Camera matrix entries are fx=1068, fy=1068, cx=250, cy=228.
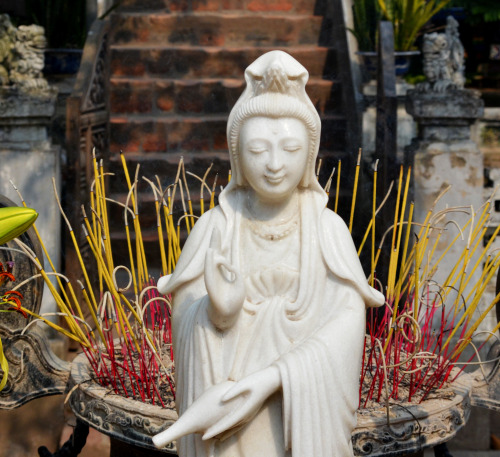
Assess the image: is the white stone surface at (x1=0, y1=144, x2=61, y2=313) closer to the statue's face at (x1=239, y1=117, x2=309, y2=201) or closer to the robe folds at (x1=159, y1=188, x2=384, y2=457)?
the robe folds at (x1=159, y1=188, x2=384, y2=457)

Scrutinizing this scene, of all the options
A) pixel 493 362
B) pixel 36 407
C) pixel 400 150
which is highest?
pixel 400 150

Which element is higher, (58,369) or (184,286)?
(184,286)

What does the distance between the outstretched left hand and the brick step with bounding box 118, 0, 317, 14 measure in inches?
198

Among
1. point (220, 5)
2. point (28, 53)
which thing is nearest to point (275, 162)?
point (28, 53)

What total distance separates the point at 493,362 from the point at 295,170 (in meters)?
1.68

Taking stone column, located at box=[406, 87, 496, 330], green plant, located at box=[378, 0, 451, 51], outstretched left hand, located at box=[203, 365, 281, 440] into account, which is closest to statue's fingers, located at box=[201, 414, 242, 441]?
outstretched left hand, located at box=[203, 365, 281, 440]

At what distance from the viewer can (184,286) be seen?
3002mm

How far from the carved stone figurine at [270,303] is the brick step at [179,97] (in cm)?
388

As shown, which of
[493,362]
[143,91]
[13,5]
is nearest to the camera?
[493,362]

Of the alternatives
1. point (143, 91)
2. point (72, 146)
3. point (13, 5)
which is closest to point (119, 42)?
point (143, 91)

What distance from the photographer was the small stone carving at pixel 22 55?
5.75m

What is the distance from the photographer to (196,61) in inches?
278

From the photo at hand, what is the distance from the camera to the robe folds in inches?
109

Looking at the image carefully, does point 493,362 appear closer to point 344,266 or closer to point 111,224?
point 344,266
